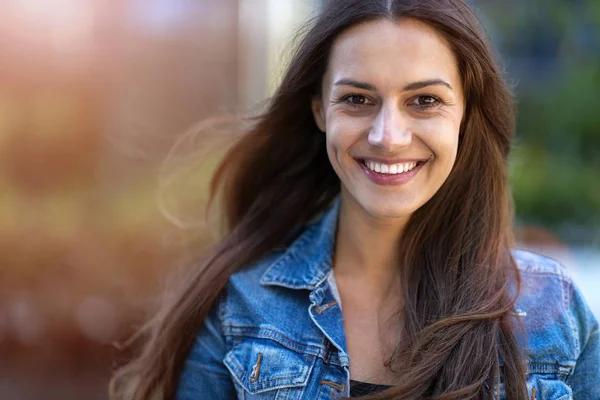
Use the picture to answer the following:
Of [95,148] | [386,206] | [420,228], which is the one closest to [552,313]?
[420,228]

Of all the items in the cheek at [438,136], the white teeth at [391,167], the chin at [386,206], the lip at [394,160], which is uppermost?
the cheek at [438,136]

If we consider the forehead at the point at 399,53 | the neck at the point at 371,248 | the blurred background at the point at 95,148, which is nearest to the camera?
the forehead at the point at 399,53

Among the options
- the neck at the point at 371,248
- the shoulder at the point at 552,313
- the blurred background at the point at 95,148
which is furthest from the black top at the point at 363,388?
the blurred background at the point at 95,148

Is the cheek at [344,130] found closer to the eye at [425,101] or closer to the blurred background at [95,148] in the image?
the eye at [425,101]

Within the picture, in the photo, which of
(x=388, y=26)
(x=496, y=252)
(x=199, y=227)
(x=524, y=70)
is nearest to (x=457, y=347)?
(x=496, y=252)

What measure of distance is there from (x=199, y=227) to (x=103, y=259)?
0.91 meters

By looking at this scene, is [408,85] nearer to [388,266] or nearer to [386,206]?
[386,206]

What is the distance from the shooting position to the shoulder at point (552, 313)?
1.80 meters

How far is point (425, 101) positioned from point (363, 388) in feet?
2.30

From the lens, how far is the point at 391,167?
68.5 inches

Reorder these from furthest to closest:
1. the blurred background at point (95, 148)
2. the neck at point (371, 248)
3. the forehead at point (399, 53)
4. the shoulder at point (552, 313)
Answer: the blurred background at point (95, 148)
the neck at point (371, 248)
the shoulder at point (552, 313)
the forehead at point (399, 53)

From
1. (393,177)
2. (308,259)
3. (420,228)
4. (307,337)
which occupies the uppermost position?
(393,177)

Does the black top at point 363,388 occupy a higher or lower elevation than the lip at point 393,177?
lower

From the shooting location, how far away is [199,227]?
2859 mm
